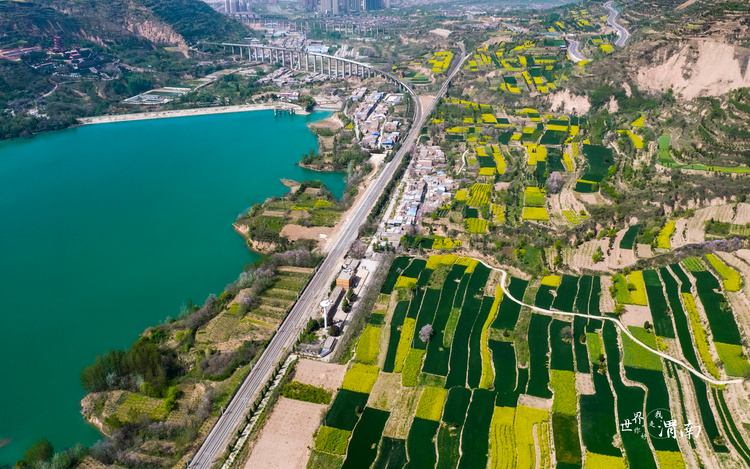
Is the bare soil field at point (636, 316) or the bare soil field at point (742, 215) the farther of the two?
the bare soil field at point (742, 215)

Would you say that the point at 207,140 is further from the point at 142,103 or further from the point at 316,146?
the point at 142,103

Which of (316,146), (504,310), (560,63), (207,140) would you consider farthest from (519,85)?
(504,310)

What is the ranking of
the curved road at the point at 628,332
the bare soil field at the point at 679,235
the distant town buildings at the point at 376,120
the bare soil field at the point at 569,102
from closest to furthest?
1. the curved road at the point at 628,332
2. the bare soil field at the point at 679,235
3. the distant town buildings at the point at 376,120
4. the bare soil field at the point at 569,102

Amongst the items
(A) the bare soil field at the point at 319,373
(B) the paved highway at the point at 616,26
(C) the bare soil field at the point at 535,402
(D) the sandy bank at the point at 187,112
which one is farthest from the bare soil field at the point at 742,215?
(D) the sandy bank at the point at 187,112

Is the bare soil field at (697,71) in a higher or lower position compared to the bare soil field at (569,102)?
higher

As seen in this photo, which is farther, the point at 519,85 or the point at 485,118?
the point at 519,85

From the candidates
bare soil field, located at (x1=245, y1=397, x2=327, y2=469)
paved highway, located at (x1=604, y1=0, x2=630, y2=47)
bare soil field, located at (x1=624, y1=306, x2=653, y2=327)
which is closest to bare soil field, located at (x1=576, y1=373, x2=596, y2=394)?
bare soil field, located at (x1=624, y1=306, x2=653, y2=327)

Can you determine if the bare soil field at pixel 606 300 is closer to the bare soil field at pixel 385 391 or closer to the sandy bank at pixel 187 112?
the bare soil field at pixel 385 391
